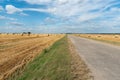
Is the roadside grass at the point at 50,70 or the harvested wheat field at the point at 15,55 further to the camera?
the harvested wheat field at the point at 15,55

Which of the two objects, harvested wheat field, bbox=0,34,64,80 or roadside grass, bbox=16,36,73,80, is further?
harvested wheat field, bbox=0,34,64,80

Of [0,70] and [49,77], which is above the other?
[49,77]

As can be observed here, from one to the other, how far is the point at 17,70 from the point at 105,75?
7644 mm

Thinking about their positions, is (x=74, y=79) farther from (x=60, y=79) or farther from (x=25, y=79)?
(x=25, y=79)

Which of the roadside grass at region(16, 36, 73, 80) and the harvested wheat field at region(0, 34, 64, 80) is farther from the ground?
the roadside grass at region(16, 36, 73, 80)

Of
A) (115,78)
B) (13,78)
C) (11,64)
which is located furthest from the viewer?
(11,64)

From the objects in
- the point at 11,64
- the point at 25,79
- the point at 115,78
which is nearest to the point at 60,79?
the point at 115,78

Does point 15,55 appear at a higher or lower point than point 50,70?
lower

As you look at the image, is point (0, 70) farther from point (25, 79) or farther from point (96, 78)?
point (96, 78)

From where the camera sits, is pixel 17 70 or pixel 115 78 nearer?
pixel 115 78

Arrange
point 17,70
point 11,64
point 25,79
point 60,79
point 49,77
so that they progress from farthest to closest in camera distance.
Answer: point 11,64
point 17,70
point 25,79
point 49,77
point 60,79

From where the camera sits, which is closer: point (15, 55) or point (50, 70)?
point (50, 70)

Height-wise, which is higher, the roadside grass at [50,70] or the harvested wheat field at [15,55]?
the roadside grass at [50,70]

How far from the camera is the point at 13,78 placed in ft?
41.7
